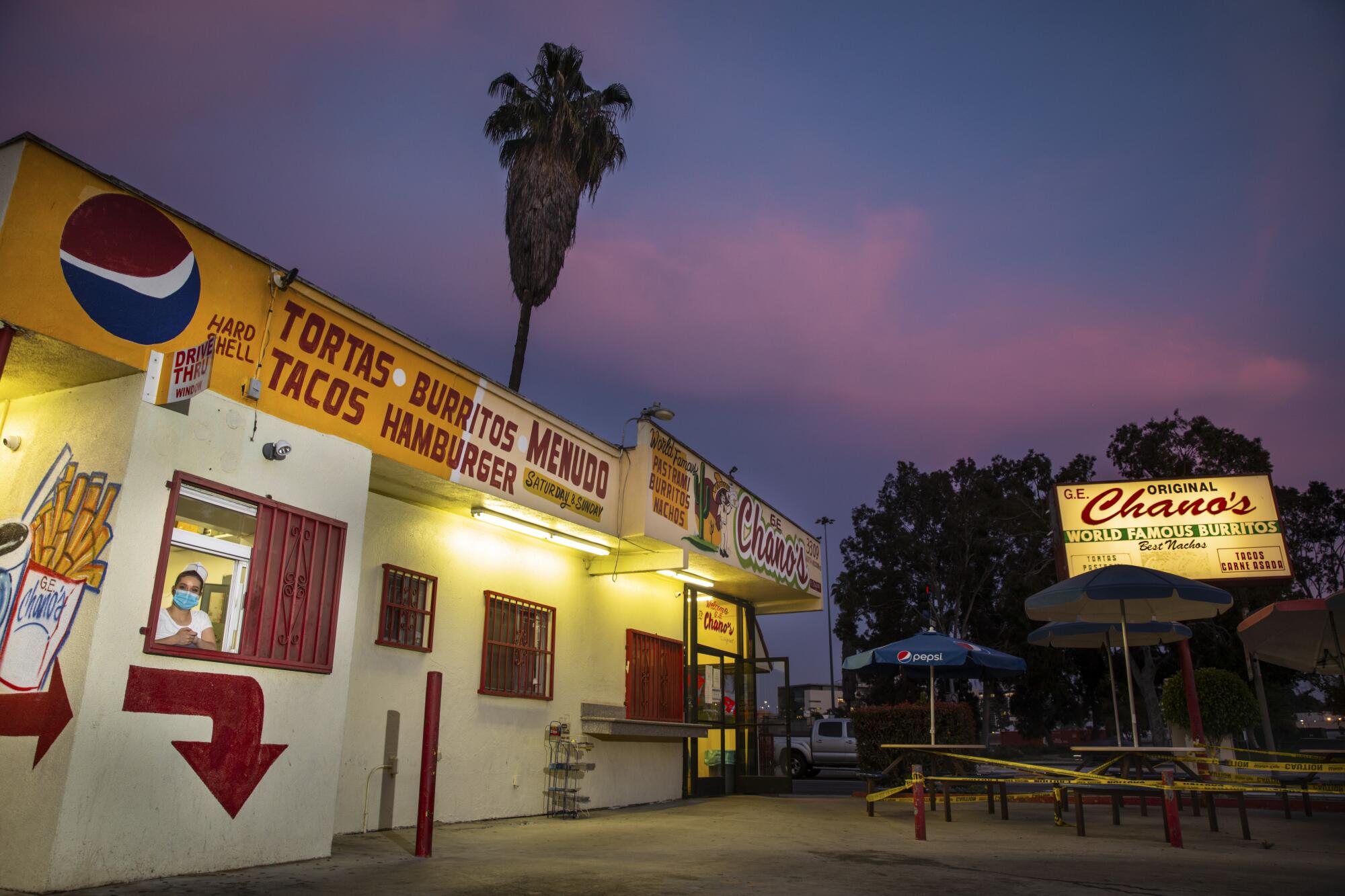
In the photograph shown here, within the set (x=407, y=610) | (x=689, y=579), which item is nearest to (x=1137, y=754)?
(x=689, y=579)

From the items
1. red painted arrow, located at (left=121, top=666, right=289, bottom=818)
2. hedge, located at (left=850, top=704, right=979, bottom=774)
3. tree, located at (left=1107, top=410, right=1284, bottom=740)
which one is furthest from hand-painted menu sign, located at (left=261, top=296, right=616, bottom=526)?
tree, located at (left=1107, top=410, right=1284, bottom=740)

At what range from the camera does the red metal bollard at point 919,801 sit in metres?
8.49

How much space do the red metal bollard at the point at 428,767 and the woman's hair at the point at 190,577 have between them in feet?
5.78

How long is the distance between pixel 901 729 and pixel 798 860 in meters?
9.19

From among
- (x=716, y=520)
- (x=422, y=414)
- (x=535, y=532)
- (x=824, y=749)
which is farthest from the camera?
(x=824, y=749)

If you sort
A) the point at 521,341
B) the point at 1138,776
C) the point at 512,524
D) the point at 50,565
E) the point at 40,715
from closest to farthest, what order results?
the point at 40,715 → the point at 50,565 → the point at 1138,776 → the point at 512,524 → the point at 521,341

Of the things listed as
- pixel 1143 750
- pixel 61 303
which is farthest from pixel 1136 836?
pixel 61 303

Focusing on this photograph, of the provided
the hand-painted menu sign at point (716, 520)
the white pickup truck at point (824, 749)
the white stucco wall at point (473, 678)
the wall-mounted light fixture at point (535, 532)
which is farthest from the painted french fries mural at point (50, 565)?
the white pickup truck at point (824, 749)

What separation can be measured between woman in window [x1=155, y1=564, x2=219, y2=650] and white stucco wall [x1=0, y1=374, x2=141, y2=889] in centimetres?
40

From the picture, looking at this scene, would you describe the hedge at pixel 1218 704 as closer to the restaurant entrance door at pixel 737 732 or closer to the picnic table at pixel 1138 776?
the picnic table at pixel 1138 776

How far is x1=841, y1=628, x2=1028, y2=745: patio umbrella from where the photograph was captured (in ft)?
39.1

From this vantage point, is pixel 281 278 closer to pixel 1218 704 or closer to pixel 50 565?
pixel 50 565

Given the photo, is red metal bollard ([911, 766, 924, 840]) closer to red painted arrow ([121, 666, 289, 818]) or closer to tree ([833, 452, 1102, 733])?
red painted arrow ([121, 666, 289, 818])

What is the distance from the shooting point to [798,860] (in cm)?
723
